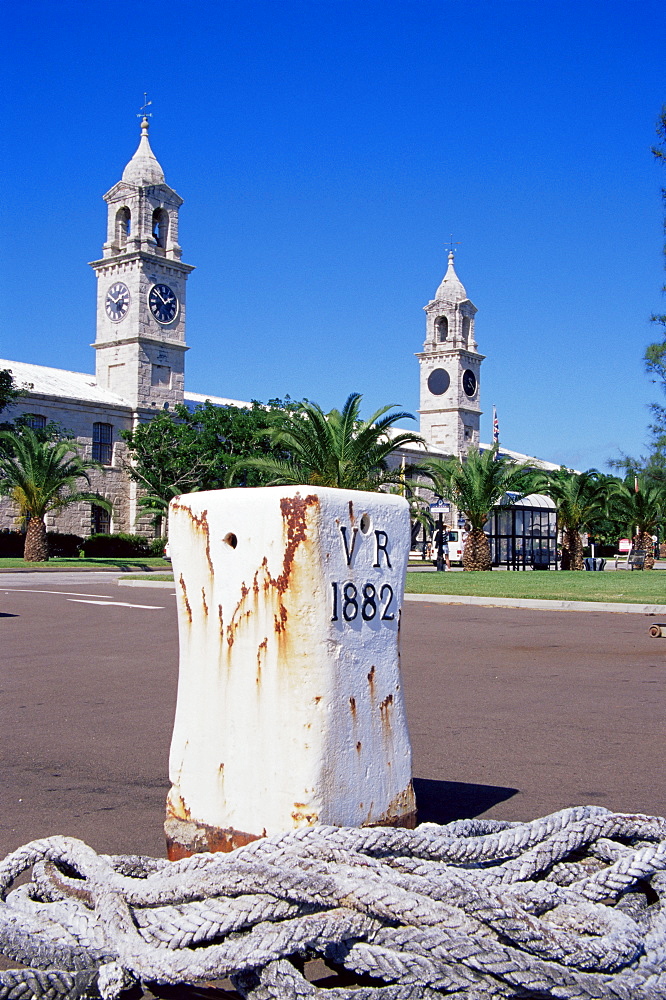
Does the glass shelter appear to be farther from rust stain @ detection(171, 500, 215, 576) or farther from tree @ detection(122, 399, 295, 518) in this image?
rust stain @ detection(171, 500, 215, 576)

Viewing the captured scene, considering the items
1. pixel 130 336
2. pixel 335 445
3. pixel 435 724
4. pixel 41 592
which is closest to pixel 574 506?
pixel 335 445

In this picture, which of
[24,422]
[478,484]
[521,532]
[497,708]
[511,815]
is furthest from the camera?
[521,532]

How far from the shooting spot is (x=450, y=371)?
3209 inches

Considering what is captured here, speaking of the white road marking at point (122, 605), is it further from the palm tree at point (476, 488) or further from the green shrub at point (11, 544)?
Result: the green shrub at point (11, 544)

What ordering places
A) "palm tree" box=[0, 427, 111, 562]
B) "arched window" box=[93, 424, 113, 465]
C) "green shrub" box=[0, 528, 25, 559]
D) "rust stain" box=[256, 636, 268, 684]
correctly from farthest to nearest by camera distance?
1. "arched window" box=[93, 424, 113, 465]
2. "green shrub" box=[0, 528, 25, 559]
3. "palm tree" box=[0, 427, 111, 562]
4. "rust stain" box=[256, 636, 268, 684]

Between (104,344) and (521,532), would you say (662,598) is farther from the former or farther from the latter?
(104,344)

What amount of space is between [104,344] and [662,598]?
4657 centimetres

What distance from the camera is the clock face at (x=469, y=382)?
82125mm

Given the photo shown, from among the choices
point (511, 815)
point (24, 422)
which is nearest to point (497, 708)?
point (511, 815)

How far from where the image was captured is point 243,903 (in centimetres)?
223

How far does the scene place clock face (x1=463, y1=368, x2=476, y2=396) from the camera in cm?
8212

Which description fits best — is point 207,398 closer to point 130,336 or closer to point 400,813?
point 130,336

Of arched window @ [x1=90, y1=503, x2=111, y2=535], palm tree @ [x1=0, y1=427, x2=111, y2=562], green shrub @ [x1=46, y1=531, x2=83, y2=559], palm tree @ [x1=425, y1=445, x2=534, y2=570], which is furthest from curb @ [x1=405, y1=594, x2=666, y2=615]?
arched window @ [x1=90, y1=503, x2=111, y2=535]

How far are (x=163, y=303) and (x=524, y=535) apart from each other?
28.9 meters
